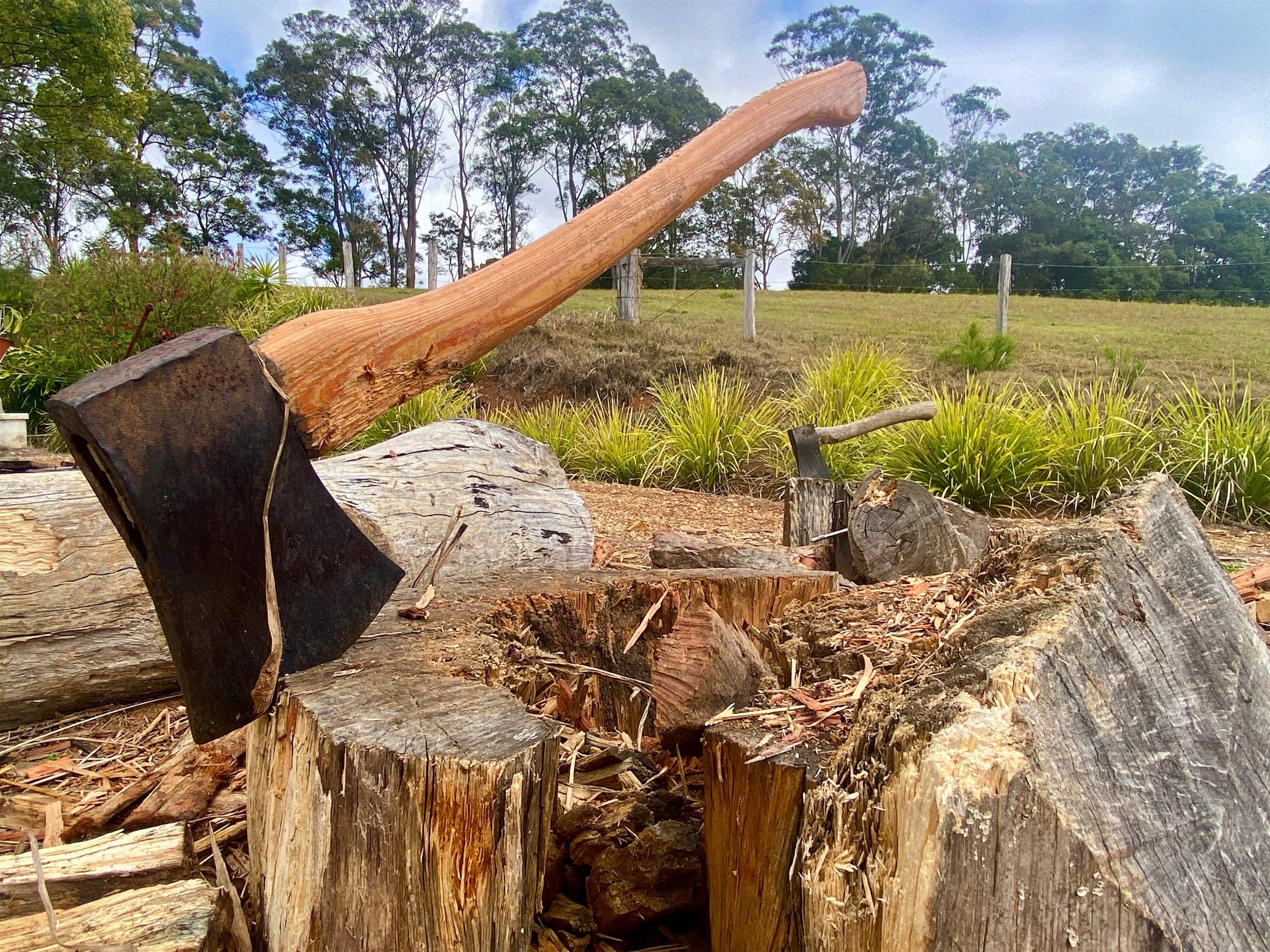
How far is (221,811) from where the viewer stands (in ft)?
4.96

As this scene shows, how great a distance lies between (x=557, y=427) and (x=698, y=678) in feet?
23.5

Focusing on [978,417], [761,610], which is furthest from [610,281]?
[761,610]

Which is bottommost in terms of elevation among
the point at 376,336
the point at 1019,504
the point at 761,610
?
the point at 1019,504

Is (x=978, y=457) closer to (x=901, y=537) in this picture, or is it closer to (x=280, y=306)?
(x=901, y=537)

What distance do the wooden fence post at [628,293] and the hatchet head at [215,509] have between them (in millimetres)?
13175

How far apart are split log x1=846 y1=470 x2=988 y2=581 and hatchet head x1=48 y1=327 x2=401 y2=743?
Result: 229cm

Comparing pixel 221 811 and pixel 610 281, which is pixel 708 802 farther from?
pixel 610 281

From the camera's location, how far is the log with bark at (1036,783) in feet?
2.27

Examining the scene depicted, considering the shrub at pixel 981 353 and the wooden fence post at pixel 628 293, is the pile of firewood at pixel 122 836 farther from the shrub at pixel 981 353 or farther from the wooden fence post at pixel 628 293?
the wooden fence post at pixel 628 293

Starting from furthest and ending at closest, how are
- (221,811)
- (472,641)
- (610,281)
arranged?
1. (610,281)
2. (221,811)
3. (472,641)

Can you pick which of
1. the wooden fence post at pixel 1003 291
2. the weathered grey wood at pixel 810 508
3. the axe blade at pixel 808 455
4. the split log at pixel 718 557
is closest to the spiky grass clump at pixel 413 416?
the axe blade at pixel 808 455

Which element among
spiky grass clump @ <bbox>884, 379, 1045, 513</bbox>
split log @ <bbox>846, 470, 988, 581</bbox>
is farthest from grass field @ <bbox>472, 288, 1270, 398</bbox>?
split log @ <bbox>846, 470, 988, 581</bbox>

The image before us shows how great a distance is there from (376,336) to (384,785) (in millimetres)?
741

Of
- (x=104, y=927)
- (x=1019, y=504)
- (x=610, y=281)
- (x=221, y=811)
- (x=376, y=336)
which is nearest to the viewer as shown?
(x=104, y=927)
